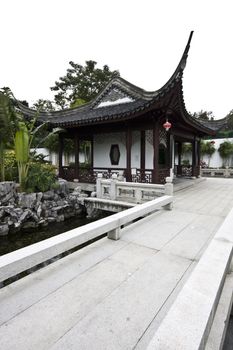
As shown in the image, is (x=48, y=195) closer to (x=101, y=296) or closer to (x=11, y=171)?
(x=11, y=171)

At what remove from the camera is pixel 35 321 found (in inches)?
69.7

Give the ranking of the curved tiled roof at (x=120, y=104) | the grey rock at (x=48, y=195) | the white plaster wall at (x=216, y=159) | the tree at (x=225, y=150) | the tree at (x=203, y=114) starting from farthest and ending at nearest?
the tree at (x=203, y=114) → the white plaster wall at (x=216, y=159) → the tree at (x=225, y=150) → the grey rock at (x=48, y=195) → the curved tiled roof at (x=120, y=104)

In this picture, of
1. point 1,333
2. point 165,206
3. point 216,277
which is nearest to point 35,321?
point 1,333

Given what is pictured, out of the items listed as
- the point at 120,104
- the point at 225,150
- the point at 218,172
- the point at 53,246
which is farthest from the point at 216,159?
the point at 53,246

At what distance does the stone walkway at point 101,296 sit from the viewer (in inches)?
63.9

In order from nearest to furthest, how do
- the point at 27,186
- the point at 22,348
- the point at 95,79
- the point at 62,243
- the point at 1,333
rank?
the point at 22,348, the point at 1,333, the point at 62,243, the point at 27,186, the point at 95,79

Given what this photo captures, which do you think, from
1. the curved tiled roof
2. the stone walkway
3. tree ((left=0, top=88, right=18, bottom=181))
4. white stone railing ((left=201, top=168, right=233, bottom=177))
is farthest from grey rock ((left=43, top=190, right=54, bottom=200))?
white stone railing ((left=201, top=168, right=233, bottom=177))

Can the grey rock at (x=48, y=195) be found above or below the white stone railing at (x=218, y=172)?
below

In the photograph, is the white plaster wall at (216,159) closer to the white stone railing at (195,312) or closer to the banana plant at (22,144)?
the banana plant at (22,144)

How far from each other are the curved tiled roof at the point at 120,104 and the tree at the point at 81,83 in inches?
511

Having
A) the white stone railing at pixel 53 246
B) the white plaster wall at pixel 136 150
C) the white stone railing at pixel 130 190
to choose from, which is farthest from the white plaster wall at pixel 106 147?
the white stone railing at pixel 53 246

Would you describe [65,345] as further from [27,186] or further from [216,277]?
[27,186]

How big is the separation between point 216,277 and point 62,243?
64.6 inches

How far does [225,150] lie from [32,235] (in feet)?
56.4
